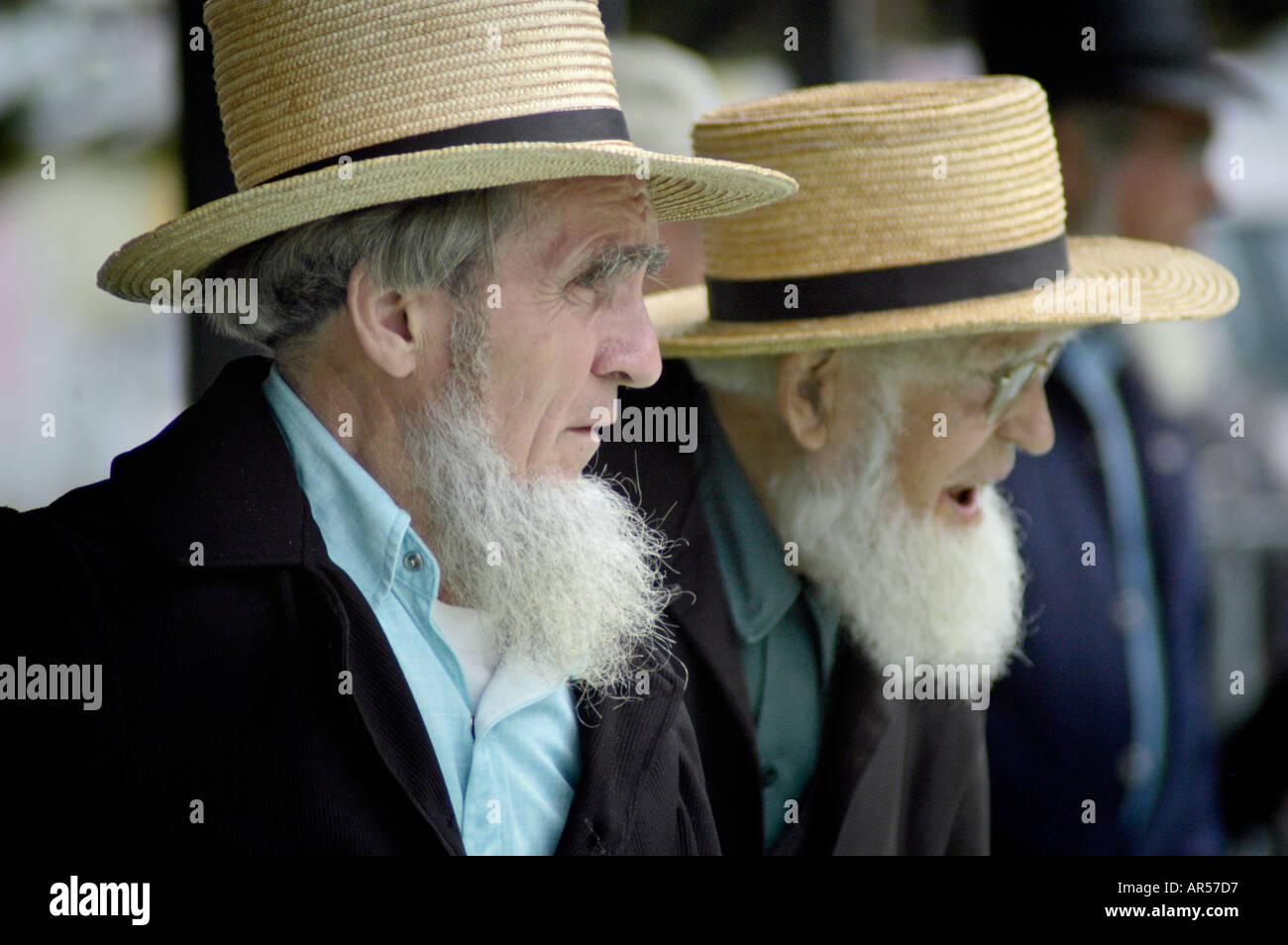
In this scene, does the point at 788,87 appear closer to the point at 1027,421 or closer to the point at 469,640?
the point at 1027,421

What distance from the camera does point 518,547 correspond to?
2223 millimetres

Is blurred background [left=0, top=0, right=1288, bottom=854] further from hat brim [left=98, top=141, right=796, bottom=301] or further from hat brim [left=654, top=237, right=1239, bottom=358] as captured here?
hat brim [left=654, top=237, right=1239, bottom=358]

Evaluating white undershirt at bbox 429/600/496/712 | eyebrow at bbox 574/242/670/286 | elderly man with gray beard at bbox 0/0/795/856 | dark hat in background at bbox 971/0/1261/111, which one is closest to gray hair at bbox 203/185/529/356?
elderly man with gray beard at bbox 0/0/795/856

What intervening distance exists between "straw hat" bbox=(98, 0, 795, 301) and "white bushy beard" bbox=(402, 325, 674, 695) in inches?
15.5

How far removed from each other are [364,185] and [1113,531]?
3.08 m

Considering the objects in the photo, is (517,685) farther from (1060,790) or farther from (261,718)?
(1060,790)

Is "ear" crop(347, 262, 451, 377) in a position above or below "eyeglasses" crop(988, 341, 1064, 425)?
above

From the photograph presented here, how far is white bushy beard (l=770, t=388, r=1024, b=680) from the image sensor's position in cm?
301

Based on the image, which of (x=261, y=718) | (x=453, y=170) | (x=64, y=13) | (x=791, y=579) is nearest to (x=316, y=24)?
(x=453, y=170)

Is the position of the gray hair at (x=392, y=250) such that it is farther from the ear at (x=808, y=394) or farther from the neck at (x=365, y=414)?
the ear at (x=808, y=394)

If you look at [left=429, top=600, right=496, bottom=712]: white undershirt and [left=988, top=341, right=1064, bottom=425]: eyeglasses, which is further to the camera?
[left=988, top=341, right=1064, bottom=425]: eyeglasses

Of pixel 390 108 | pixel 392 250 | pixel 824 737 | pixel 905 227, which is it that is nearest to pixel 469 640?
pixel 392 250

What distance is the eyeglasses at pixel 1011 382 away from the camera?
2.95 m

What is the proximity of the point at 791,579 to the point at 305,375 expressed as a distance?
1.30 meters
